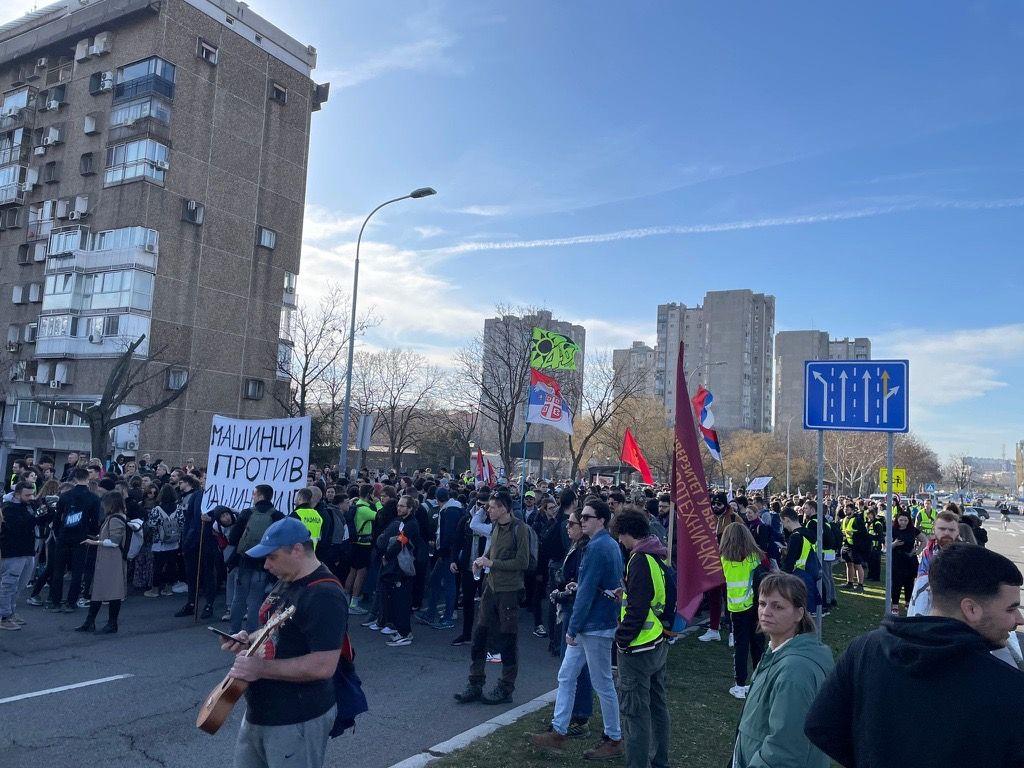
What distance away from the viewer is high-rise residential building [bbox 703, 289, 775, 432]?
10638 centimetres

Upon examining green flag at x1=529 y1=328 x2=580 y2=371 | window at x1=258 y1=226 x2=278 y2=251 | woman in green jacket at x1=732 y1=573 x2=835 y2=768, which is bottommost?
woman in green jacket at x1=732 y1=573 x2=835 y2=768

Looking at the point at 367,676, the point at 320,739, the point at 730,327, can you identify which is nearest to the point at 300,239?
the point at 367,676

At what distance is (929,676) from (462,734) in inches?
194

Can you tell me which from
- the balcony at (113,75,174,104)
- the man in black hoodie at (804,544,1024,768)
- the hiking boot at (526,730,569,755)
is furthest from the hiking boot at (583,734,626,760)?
the balcony at (113,75,174,104)

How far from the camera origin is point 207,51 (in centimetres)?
4100

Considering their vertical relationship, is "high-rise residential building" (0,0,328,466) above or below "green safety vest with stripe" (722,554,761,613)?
above

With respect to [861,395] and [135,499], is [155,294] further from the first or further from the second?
[861,395]

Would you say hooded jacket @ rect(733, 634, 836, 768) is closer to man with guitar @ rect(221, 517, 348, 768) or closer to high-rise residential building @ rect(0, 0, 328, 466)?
man with guitar @ rect(221, 517, 348, 768)

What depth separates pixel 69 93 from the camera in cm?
4278

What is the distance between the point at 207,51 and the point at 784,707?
46.4m

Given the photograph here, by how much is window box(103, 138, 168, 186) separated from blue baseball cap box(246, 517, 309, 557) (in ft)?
132

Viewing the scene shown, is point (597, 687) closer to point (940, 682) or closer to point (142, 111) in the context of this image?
point (940, 682)

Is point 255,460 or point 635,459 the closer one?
point 255,460

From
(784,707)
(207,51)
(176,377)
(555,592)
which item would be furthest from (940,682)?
(207,51)
